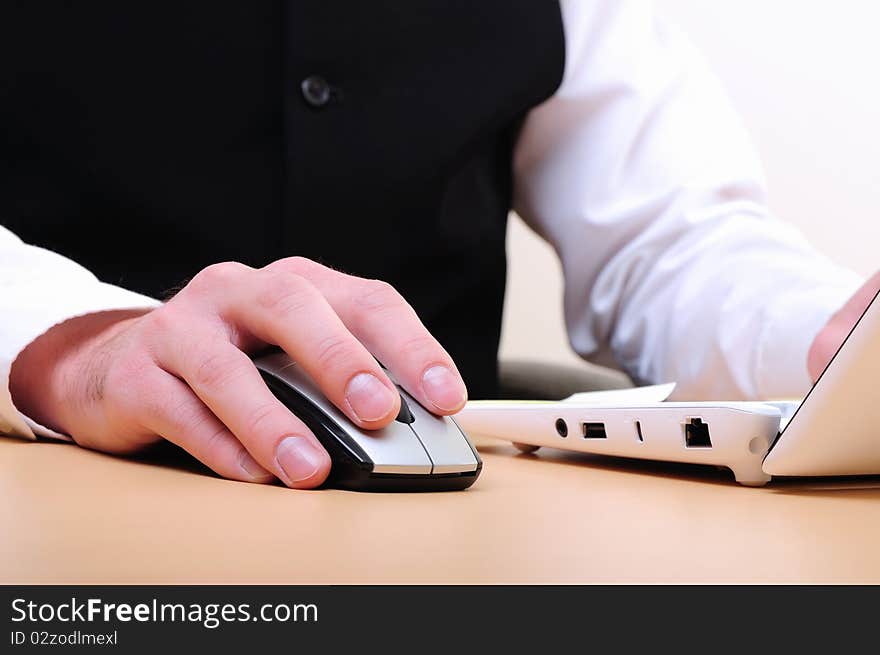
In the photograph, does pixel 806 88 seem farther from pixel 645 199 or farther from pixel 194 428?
pixel 194 428

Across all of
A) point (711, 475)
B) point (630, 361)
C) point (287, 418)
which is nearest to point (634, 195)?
point (630, 361)

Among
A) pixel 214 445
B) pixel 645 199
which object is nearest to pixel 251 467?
pixel 214 445

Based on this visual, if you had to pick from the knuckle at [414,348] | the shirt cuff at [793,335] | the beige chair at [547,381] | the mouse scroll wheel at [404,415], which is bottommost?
the beige chair at [547,381]

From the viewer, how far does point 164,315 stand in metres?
0.49

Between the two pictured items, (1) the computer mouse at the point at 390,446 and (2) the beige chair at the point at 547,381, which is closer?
(1) the computer mouse at the point at 390,446

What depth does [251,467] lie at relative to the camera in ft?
1.47

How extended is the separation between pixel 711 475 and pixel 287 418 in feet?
0.71

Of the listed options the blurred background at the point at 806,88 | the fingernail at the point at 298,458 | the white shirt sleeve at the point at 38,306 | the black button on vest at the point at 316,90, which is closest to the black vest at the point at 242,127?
the black button on vest at the point at 316,90

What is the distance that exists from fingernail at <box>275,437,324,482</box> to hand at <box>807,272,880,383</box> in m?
0.40

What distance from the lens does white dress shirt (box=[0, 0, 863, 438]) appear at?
3.34ft

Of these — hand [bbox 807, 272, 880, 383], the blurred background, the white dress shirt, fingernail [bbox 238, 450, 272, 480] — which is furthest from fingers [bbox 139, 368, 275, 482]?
the blurred background

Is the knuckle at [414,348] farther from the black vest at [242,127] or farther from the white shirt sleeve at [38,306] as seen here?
the black vest at [242,127]

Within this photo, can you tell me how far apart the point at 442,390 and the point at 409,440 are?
30 millimetres

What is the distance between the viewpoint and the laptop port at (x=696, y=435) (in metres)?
0.46
